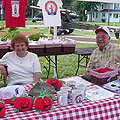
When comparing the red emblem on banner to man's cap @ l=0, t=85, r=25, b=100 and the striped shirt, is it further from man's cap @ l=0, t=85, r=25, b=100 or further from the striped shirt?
man's cap @ l=0, t=85, r=25, b=100

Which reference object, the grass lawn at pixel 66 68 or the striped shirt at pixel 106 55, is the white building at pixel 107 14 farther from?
the striped shirt at pixel 106 55

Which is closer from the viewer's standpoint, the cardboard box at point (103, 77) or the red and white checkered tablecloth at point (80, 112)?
the red and white checkered tablecloth at point (80, 112)

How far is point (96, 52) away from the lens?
2.75 meters

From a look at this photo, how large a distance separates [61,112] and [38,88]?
0.38 meters

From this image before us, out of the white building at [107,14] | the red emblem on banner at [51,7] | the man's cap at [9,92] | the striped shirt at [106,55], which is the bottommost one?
the man's cap at [9,92]

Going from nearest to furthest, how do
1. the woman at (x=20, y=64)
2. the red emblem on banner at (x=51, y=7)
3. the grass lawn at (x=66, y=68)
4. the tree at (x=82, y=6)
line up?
the woman at (x=20, y=64)
the red emblem on banner at (x=51, y=7)
the grass lawn at (x=66, y=68)
the tree at (x=82, y=6)

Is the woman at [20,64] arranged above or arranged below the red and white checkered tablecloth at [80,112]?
above

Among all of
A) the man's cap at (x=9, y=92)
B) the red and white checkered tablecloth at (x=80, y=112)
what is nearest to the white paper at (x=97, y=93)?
the red and white checkered tablecloth at (x=80, y=112)

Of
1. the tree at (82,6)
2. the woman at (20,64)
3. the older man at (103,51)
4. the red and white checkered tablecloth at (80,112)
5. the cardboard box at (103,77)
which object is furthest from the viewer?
the tree at (82,6)

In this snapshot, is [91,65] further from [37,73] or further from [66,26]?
[66,26]

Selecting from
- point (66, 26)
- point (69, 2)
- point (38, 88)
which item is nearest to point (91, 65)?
point (38, 88)

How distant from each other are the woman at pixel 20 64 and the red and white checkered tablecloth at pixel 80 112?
3.09 feet

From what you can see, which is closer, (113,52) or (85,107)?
(85,107)

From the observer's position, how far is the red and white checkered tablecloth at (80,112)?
1370 mm
